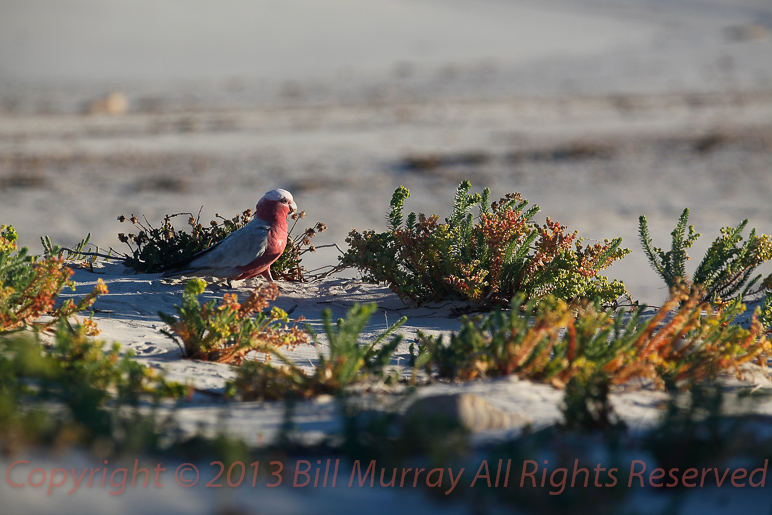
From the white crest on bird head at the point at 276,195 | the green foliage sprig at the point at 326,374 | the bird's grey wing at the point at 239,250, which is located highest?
the white crest on bird head at the point at 276,195

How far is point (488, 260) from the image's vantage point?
450 cm

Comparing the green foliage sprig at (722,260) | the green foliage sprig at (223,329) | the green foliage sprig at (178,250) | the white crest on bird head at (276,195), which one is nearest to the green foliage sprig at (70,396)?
the green foliage sprig at (223,329)

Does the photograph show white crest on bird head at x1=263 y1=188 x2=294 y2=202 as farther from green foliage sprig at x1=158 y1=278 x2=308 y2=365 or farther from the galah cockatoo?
green foliage sprig at x1=158 y1=278 x2=308 y2=365

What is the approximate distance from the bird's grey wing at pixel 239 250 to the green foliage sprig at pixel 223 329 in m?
1.17

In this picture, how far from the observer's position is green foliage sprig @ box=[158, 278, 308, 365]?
3150mm

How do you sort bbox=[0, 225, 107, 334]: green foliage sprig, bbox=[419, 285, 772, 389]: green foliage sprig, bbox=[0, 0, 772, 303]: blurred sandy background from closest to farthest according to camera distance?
bbox=[419, 285, 772, 389]: green foliage sprig → bbox=[0, 225, 107, 334]: green foliage sprig → bbox=[0, 0, 772, 303]: blurred sandy background

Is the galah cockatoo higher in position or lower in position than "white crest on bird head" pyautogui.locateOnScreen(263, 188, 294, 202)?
lower

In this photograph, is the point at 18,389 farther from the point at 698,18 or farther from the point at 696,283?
the point at 698,18

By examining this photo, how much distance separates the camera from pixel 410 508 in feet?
5.69

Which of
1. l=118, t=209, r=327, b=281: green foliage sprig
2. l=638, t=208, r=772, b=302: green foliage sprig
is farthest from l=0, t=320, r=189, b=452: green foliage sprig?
l=638, t=208, r=772, b=302: green foliage sprig

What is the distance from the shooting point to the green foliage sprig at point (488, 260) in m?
4.32

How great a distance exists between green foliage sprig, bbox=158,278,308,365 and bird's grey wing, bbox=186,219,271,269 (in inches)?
45.9

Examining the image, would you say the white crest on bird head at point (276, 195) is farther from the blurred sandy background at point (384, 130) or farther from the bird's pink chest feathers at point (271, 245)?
the blurred sandy background at point (384, 130)

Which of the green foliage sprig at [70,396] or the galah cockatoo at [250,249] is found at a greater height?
the galah cockatoo at [250,249]
